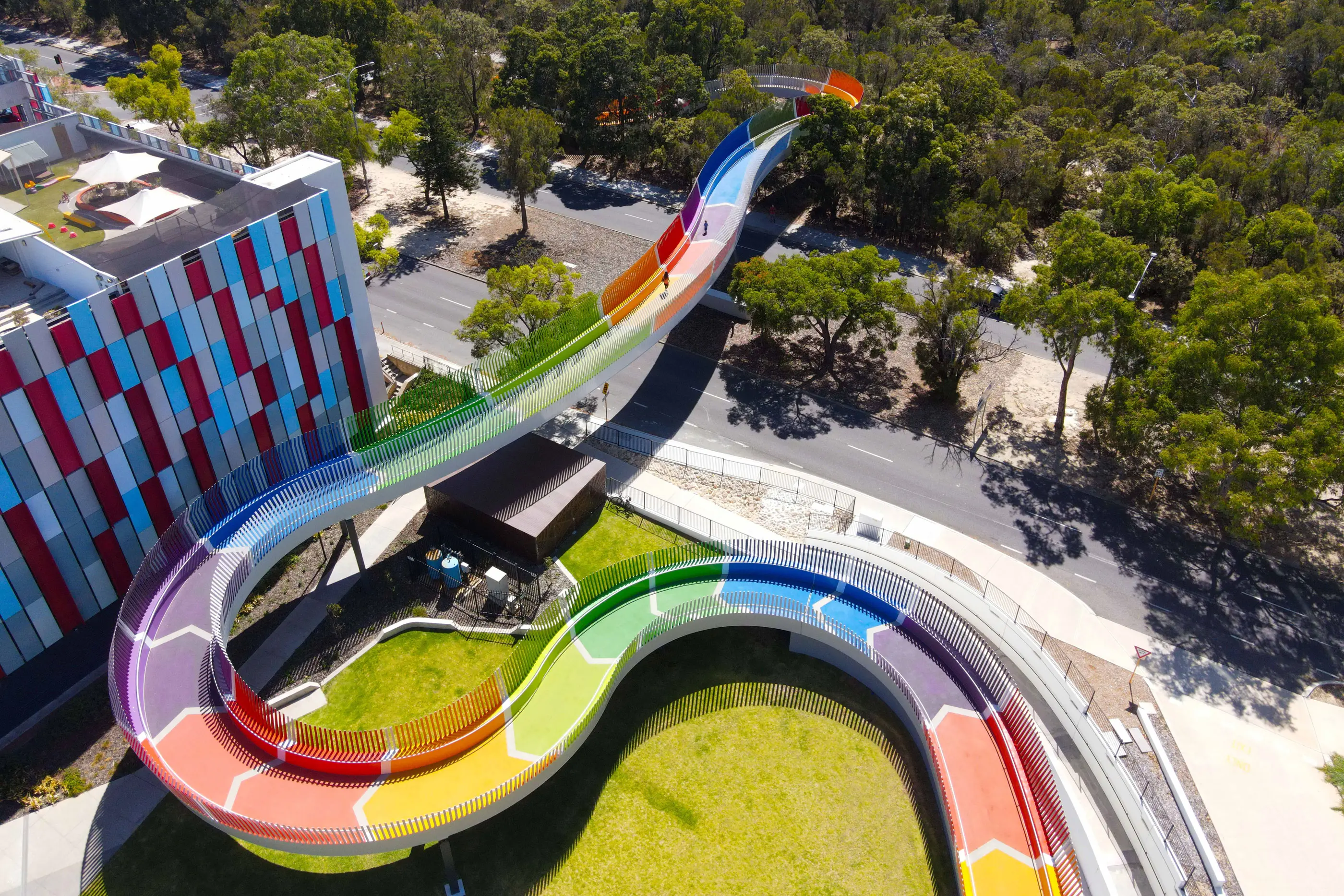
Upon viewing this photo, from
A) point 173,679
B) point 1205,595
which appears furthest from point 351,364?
point 1205,595

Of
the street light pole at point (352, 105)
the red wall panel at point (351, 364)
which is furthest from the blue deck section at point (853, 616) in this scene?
the street light pole at point (352, 105)

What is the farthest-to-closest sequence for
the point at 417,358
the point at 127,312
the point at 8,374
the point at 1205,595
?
1. the point at 417,358
2. the point at 1205,595
3. the point at 127,312
4. the point at 8,374

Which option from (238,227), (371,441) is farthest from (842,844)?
(238,227)

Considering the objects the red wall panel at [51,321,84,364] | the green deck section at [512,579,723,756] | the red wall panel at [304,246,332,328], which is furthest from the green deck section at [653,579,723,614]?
the red wall panel at [51,321,84,364]

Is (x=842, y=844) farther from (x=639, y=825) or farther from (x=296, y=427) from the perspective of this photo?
(x=296, y=427)

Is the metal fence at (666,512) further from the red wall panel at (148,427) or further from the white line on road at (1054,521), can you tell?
the red wall panel at (148,427)

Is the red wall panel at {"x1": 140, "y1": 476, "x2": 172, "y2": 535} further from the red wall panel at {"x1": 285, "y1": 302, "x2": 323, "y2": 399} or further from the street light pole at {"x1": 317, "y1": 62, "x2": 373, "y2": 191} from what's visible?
the street light pole at {"x1": 317, "y1": 62, "x2": 373, "y2": 191}

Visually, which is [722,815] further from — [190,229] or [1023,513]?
[190,229]
